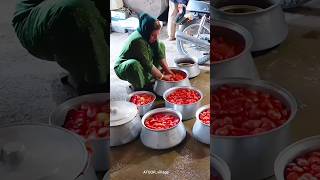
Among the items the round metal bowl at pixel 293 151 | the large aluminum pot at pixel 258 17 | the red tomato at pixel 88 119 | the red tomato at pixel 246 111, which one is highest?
the large aluminum pot at pixel 258 17

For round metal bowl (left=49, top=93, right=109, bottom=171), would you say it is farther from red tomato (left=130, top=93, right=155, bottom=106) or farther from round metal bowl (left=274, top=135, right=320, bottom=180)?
round metal bowl (left=274, top=135, right=320, bottom=180)

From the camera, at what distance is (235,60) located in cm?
95

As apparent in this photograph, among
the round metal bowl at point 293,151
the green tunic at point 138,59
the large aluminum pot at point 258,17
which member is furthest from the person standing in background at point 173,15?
the round metal bowl at point 293,151

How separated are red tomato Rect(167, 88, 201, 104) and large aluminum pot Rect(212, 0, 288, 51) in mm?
208

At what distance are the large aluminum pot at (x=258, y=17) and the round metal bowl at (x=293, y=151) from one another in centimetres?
24

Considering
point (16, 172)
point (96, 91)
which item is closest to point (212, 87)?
point (96, 91)

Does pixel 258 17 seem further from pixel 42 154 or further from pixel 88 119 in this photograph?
pixel 42 154

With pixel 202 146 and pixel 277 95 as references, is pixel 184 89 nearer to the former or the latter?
pixel 202 146

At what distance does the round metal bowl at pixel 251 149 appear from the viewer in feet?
2.99

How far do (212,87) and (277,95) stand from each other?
173 mm

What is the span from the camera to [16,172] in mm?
882

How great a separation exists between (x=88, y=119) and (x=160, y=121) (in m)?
0.20

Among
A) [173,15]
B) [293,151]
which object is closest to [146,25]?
[173,15]

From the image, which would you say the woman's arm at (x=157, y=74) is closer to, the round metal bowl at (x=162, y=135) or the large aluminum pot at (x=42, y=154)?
the round metal bowl at (x=162, y=135)
